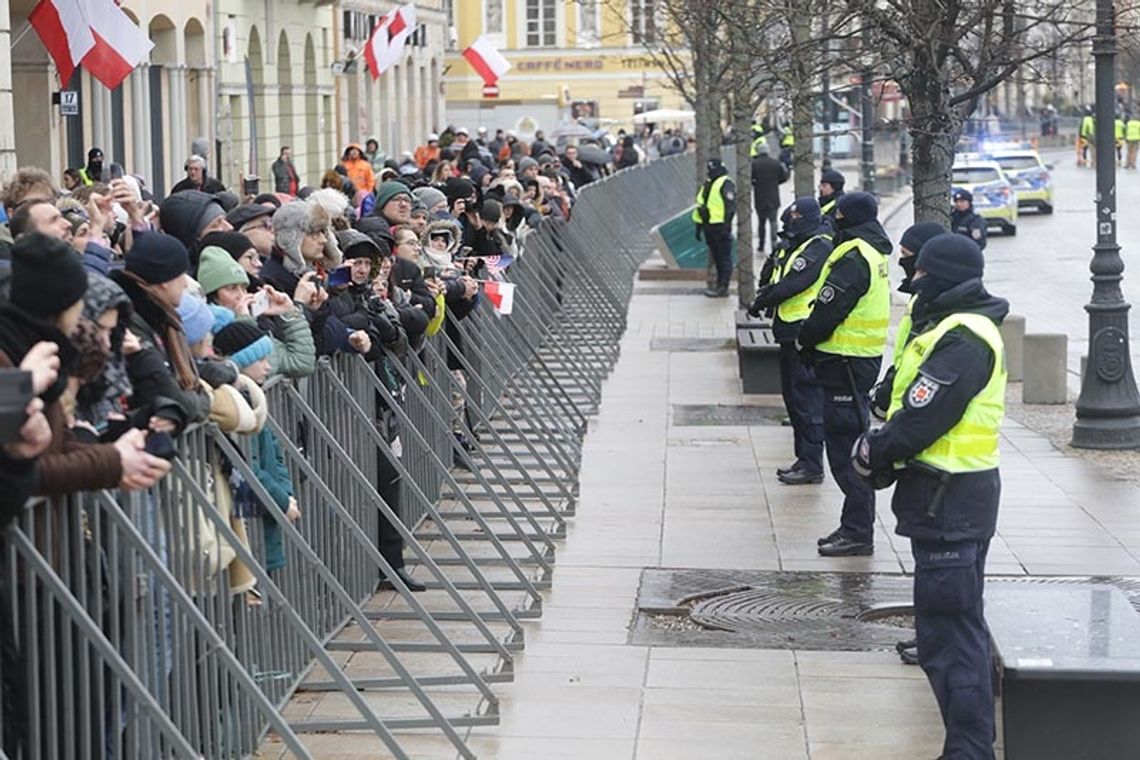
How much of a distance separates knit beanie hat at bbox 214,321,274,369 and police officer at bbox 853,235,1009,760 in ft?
7.67

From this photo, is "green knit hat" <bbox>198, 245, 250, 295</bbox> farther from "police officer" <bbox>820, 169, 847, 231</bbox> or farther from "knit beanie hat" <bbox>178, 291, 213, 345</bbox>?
"police officer" <bbox>820, 169, 847, 231</bbox>

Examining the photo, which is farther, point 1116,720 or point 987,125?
point 987,125

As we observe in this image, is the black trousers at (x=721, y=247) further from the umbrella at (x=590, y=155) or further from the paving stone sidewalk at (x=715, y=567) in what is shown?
the umbrella at (x=590, y=155)

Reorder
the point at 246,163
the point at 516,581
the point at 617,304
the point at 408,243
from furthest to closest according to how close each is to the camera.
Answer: the point at 246,163 < the point at 617,304 < the point at 408,243 < the point at 516,581

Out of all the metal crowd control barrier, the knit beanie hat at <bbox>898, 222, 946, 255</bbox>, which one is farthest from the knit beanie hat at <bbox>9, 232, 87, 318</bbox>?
the knit beanie hat at <bbox>898, 222, 946, 255</bbox>

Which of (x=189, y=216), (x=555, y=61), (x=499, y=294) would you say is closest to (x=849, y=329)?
(x=499, y=294)

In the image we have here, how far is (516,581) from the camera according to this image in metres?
11.3

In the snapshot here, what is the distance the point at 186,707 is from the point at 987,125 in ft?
253

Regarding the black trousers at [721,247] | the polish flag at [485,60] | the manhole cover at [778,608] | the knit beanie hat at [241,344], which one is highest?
the polish flag at [485,60]

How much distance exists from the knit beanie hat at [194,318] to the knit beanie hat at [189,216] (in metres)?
1.64

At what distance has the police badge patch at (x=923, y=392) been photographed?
8.01 m

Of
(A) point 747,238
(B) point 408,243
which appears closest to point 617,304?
(A) point 747,238

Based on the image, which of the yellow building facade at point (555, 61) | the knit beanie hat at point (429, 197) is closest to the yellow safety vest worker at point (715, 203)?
the knit beanie hat at point (429, 197)

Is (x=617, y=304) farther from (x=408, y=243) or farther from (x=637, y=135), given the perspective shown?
(x=637, y=135)
